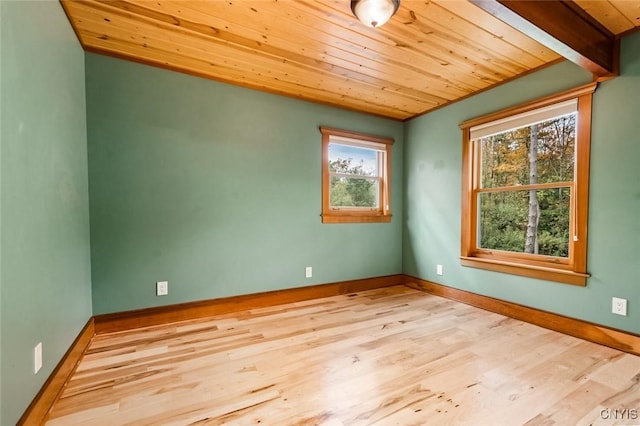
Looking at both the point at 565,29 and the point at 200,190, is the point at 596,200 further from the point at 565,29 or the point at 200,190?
the point at 200,190

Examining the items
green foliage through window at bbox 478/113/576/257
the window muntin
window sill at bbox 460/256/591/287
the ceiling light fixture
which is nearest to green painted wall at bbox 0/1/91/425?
the ceiling light fixture

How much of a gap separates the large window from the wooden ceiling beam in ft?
0.84

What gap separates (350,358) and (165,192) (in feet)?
6.99

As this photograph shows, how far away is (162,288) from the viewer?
2.54 meters

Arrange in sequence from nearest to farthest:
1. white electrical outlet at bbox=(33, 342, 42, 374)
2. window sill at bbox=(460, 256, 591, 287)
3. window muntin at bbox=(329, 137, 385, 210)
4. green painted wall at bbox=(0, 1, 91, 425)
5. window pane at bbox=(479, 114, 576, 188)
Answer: green painted wall at bbox=(0, 1, 91, 425) → white electrical outlet at bbox=(33, 342, 42, 374) → window sill at bbox=(460, 256, 591, 287) → window pane at bbox=(479, 114, 576, 188) → window muntin at bbox=(329, 137, 385, 210)

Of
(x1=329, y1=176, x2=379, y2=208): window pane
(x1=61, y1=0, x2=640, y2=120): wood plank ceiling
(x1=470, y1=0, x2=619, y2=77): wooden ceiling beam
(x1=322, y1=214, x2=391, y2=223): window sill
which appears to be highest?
(x1=61, y1=0, x2=640, y2=120): wood plank ceiling

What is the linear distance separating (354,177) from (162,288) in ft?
8.28

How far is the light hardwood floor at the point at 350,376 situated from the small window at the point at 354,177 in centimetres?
145

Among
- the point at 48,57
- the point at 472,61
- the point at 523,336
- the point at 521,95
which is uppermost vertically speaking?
the point at 472,61

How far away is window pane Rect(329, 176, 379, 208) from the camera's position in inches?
140

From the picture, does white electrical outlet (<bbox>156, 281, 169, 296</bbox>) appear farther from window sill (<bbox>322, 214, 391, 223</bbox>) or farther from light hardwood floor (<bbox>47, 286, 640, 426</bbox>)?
window sill (<bbox>322, 214, 391, 223</bbox>)

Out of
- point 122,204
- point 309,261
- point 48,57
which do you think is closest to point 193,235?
point 122,204

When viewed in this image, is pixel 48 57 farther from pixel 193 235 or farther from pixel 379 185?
pixel 379 185

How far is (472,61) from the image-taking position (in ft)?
8.01
